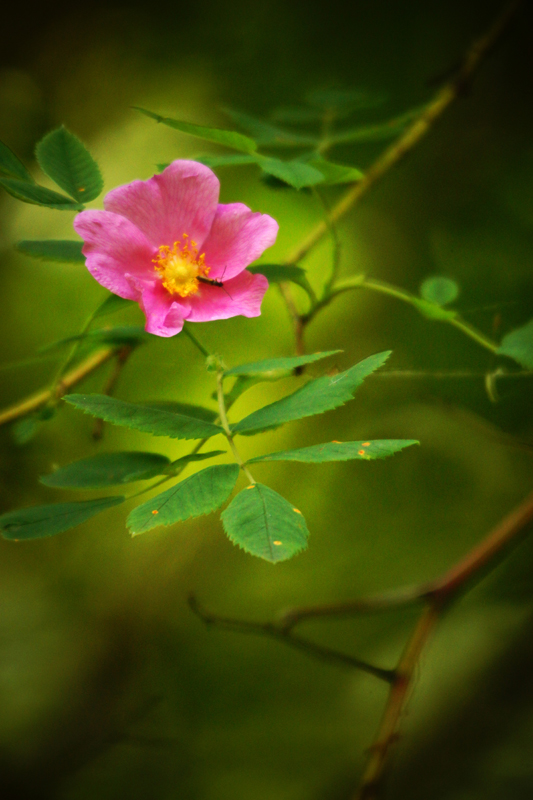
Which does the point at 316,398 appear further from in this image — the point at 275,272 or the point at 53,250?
the point at 53,250

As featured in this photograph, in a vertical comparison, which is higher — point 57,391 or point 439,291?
point 439,291

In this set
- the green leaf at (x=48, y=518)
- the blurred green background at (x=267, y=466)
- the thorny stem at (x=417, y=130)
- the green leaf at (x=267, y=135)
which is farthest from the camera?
the blurred green background at (x=267, y=466)

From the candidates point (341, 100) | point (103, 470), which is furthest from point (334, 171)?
point (341, 100)

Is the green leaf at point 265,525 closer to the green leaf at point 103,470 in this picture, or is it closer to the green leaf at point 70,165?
the green leaf at point 103,470

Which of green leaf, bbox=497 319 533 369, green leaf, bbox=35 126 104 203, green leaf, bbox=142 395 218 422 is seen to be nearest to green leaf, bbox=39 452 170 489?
green leaf, bbox=142 395 218 422

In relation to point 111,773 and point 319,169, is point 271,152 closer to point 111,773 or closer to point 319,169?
point 319,169

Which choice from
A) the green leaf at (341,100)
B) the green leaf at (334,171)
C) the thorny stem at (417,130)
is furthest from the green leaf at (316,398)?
the green leaf at (341,100)
